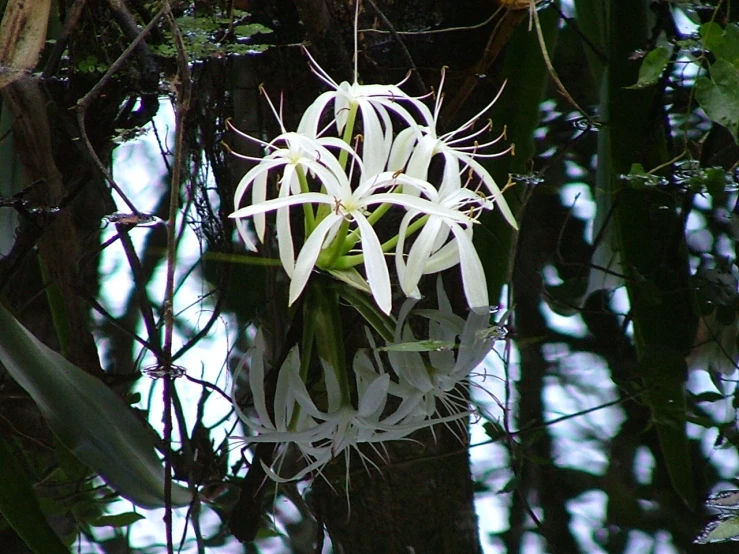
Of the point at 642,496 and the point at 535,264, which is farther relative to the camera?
the point at 535,264

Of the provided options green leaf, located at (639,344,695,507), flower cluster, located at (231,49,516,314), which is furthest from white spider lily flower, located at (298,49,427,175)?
green leaf, located at (639,344,695,507)

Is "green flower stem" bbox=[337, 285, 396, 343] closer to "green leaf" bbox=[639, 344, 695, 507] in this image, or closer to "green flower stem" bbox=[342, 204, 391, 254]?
"green flower stem" bbox=[342, 204, 391, 254]

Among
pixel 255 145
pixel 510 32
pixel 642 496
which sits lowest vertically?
pixel 642 496

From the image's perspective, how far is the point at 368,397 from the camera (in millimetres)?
719

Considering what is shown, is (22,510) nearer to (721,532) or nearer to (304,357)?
(304,357)

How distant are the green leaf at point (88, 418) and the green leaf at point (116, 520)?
0.5 inches

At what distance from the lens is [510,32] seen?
143cm

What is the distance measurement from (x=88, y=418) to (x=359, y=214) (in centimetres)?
29

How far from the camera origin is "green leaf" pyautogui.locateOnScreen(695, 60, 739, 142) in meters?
0.98

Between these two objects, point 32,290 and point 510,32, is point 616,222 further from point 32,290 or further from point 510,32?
point 32,290

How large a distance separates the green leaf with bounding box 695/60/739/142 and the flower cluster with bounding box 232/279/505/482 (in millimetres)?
383

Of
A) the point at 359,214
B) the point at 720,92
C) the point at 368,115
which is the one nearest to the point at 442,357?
the point at 359,214

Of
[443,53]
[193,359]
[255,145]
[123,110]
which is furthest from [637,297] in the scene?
[123,110]

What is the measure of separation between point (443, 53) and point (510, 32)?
0.13 metres
